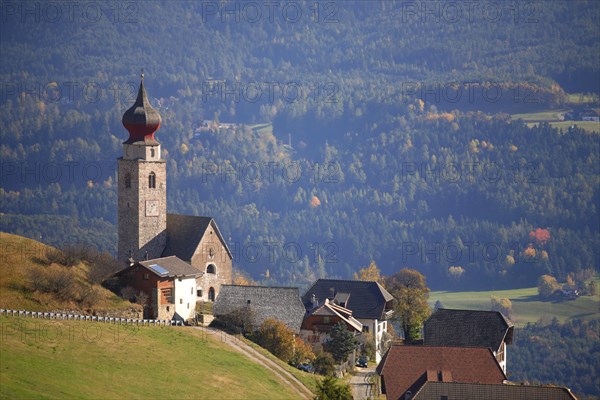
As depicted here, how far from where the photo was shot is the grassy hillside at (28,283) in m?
84.6

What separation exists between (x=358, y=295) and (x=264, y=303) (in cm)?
825

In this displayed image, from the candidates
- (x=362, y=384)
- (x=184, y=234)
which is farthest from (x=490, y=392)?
(x=184, y=234)

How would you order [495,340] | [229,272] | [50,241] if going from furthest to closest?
[50,241] < [229,272] < [495,340]

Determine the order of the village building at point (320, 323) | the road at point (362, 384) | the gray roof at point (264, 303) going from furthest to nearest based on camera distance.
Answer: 1. the village building at point (320, 323)
2. the gray roof at point (264, 303)
3. the road at point (362, 384)

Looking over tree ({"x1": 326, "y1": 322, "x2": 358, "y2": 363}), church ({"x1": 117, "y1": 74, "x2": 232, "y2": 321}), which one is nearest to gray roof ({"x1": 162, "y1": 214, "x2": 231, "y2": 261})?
church ({"x1": 117, "y1": 74, "x2": 232, "y2": 321})

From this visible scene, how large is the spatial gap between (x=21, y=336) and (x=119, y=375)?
17.7 feet

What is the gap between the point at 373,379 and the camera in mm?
87438

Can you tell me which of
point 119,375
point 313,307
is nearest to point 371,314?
point 313,307

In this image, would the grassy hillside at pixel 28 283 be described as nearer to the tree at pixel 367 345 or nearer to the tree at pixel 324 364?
the tree at pixel 324 364

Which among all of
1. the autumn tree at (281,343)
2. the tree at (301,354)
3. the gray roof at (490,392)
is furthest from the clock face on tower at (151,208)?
the gray roof at (490,392)

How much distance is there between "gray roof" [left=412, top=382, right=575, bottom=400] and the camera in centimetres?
8100

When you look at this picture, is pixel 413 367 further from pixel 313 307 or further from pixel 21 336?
pixel 21 336

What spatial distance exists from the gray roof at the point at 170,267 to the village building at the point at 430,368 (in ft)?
45.5

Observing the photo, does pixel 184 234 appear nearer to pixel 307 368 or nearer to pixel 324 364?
pixel 307 368
